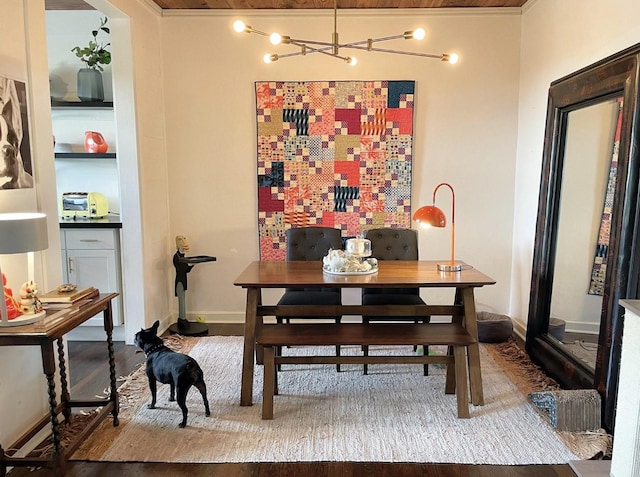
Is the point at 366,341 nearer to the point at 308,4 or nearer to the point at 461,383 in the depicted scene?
the point at 461,383

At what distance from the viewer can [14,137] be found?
2328 millimetres

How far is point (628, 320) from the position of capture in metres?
1.94

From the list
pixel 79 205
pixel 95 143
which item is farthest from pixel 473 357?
pixel 95 143

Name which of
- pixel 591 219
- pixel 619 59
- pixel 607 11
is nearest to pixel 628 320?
pixel 591 219

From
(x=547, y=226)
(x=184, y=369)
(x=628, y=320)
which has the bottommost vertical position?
(x=184, y=369)

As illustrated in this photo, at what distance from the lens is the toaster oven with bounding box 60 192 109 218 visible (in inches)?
160

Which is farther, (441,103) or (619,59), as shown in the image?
(441,103)

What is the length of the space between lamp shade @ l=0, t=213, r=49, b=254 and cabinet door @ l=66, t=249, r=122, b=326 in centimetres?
189

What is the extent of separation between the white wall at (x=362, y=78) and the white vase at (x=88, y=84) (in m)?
0.56

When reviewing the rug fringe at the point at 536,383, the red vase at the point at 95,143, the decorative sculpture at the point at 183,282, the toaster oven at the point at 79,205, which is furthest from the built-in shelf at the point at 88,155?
the rug fringe at the point at 536,383

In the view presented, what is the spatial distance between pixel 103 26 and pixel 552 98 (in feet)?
11.6

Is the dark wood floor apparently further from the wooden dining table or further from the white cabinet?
the white cabinet

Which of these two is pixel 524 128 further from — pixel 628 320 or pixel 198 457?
pixel 198 457

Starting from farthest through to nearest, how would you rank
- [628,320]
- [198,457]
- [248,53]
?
1. [248,53]
2. [198,457]
3. [628,320]
